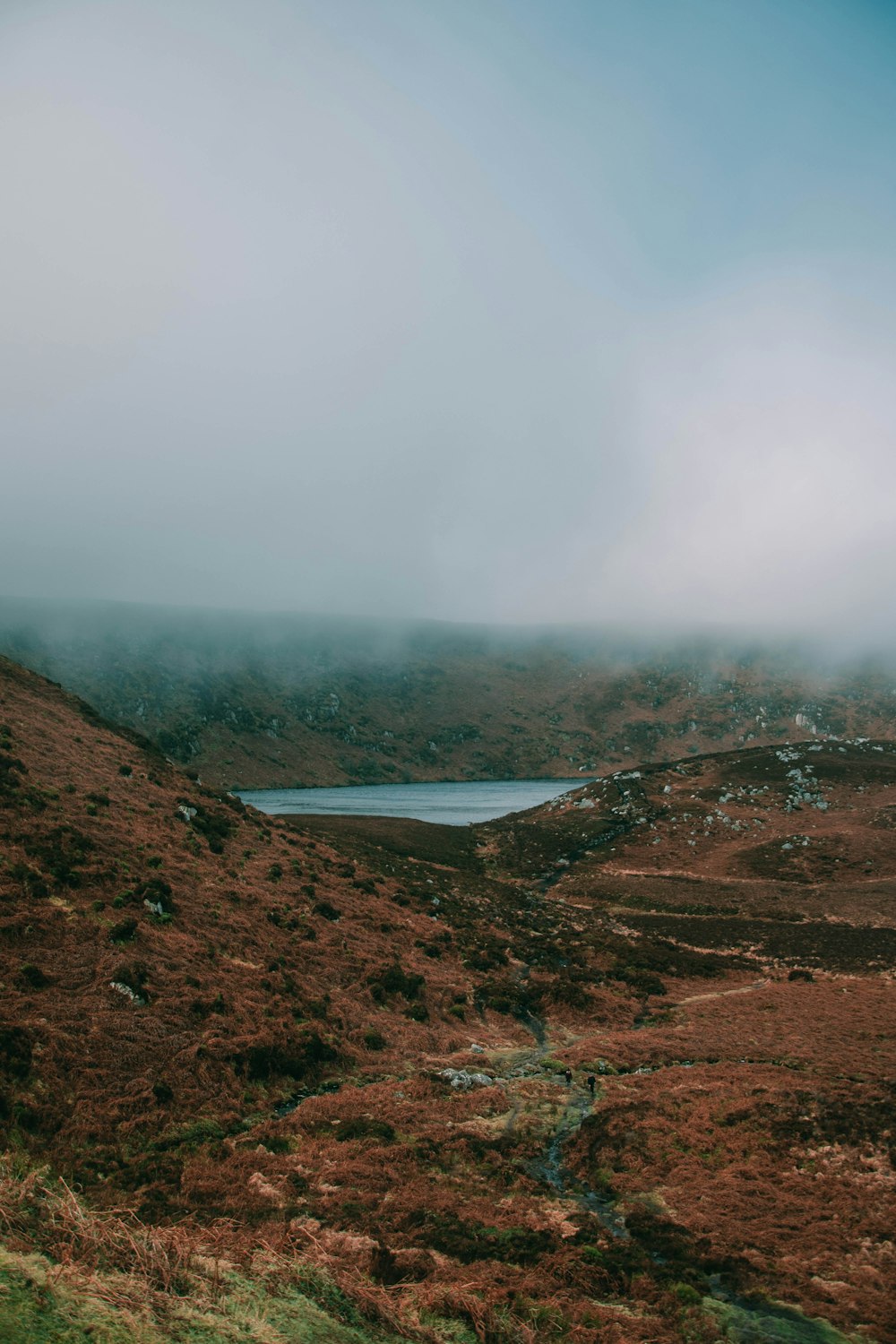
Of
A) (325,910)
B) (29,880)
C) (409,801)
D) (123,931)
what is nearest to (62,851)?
(29,880)

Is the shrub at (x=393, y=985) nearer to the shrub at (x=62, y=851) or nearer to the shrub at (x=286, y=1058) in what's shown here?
the shrub at (x=286, y=1058)

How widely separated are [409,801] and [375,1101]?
13674 cm

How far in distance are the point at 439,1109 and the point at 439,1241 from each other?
8.21 m

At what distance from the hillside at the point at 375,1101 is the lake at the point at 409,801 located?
75.2 metres

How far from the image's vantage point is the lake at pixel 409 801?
127812 millimetres

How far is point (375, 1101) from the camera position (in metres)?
21.6

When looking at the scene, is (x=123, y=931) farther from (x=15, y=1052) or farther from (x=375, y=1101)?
(x=375, y=1101)

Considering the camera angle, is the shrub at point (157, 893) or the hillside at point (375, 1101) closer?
the hillside at point (375, 1101)

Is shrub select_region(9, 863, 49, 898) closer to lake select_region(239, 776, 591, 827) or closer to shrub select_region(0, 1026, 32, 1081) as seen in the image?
shrub select_region(0, 1026, 32, 1081)

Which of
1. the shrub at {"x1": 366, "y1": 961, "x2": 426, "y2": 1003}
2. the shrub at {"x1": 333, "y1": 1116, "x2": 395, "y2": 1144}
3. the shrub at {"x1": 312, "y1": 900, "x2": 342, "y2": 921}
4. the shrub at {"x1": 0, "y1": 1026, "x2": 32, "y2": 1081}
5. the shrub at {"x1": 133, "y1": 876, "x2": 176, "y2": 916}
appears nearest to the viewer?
the shrub at {"x1": 0, "y1": 1026, "x2": 32, "y2": 1081}

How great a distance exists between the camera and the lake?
128 m

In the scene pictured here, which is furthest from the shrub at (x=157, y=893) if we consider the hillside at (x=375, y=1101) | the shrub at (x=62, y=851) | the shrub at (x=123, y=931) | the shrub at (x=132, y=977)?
the shrub at (x=132, y=977)

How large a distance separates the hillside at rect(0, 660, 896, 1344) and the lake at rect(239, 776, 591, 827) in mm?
75222

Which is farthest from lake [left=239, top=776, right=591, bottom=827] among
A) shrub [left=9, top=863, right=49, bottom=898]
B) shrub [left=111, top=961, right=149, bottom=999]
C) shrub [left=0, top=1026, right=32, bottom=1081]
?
shrub [left=0, top=1026, right=32, bottom=1081]
